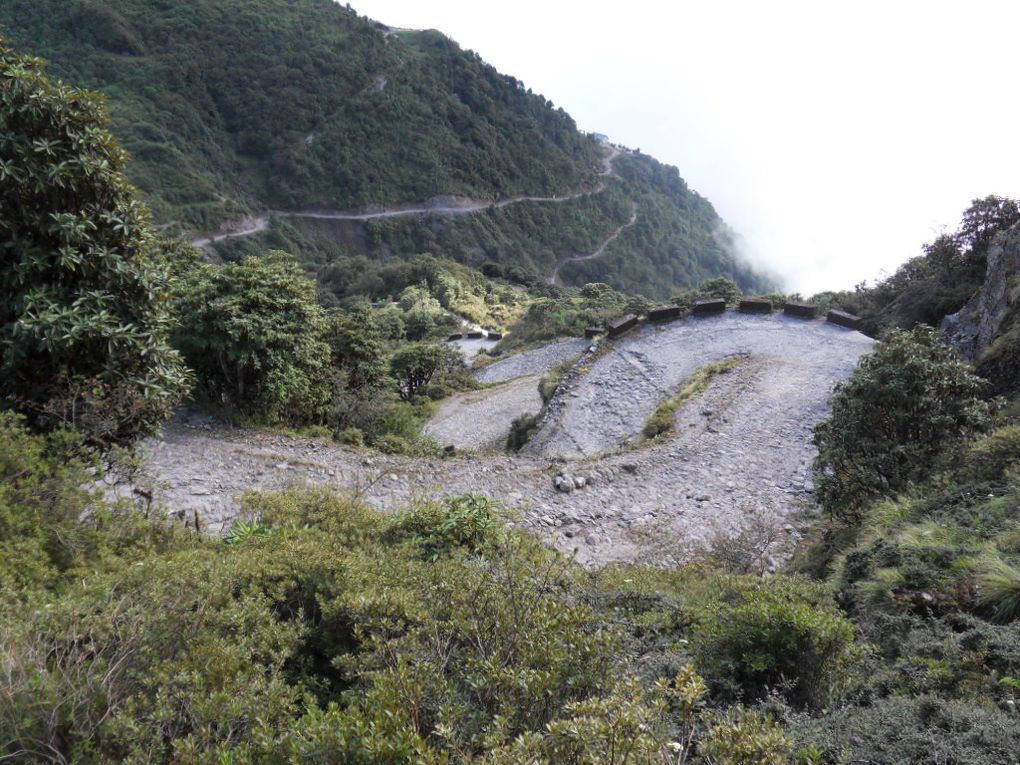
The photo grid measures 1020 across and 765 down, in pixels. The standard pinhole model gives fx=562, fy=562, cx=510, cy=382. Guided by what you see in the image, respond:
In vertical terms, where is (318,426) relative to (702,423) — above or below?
below

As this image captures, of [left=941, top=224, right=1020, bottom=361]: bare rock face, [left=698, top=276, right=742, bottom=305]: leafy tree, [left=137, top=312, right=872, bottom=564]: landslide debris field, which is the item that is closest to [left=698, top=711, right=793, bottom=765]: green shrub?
[left=137, top=312, right=872, bottom=564]: landslide debris field

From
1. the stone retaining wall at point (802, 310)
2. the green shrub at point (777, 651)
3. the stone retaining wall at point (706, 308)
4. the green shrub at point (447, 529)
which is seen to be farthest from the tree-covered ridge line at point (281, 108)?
the green shrub at point (777, 651)

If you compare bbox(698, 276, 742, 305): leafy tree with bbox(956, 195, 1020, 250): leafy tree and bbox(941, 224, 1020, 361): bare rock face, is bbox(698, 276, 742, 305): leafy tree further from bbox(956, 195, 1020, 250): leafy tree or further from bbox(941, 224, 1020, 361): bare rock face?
bbox(941, 224, 1020, 361): bare rock face

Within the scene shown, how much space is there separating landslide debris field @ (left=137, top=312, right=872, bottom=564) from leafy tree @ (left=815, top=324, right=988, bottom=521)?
1.45 meters

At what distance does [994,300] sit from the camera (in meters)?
11.1

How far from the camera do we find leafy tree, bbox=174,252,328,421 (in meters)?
8.81

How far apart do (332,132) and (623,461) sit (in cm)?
6771

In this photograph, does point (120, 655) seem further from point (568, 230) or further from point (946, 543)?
point (568, 230)

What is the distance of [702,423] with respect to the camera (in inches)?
455

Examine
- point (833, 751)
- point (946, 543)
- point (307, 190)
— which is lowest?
point (833, 751)

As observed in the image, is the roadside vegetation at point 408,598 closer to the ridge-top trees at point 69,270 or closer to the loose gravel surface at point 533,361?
the ridge-top trees at point 69,270

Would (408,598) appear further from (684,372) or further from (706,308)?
(706,308)

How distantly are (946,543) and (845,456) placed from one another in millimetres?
2735

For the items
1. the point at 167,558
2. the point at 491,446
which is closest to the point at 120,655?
the point at 167,558
